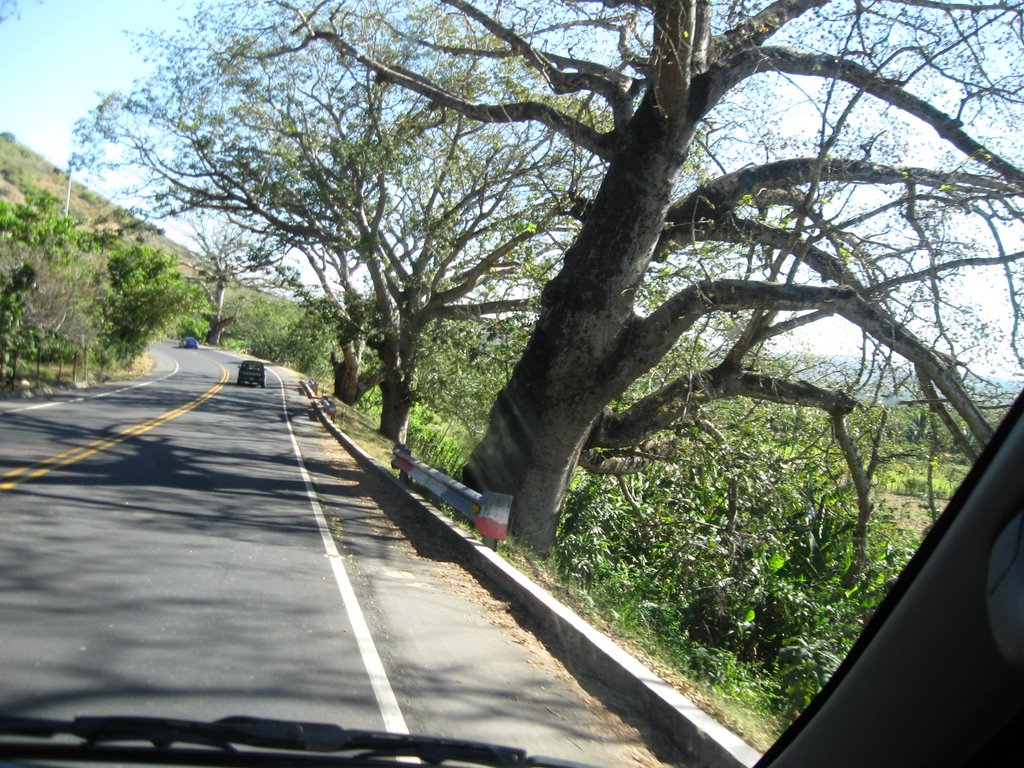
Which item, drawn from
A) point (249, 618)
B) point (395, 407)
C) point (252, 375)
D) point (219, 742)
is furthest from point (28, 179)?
point (219, 742)

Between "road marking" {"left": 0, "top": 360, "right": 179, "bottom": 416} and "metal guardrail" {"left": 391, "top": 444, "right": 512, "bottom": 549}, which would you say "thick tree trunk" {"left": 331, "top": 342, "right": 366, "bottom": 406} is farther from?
"metal guardrail" {"left": 391, "top": 444, "right": 512, "bottom": 549}

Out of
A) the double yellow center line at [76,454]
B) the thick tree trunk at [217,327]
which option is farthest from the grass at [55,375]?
the thick tree trunk at [217,327]

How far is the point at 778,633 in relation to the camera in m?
11.1

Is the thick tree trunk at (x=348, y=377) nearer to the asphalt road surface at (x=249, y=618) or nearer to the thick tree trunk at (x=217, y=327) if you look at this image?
the asphalt road surface at (x=249, y=618)

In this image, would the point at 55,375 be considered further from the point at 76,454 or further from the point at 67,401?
the point at 76,454

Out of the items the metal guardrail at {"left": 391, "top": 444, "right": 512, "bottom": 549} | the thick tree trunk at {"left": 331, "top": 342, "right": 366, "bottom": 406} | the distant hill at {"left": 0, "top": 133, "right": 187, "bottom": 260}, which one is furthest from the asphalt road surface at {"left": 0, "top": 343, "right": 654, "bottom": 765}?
the distant hill at {"left": 0, "top": 133, "right": 187, "bottom": 260}

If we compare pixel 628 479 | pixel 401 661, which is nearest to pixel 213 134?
pixel 628 479

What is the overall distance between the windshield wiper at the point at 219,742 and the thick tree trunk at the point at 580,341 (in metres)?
8.37

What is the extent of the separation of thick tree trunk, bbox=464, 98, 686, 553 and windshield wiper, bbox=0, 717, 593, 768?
8371 millimetres

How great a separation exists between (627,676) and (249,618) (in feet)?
9.31

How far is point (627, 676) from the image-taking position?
608 cm

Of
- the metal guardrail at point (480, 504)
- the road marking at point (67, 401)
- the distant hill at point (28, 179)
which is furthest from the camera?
the distant hill at point (28, 179)

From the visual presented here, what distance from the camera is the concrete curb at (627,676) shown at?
191 inches

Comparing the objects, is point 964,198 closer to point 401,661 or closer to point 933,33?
point 933,33
